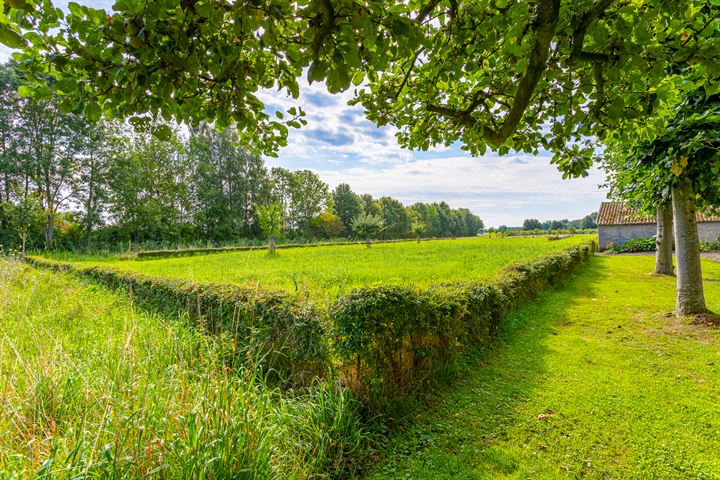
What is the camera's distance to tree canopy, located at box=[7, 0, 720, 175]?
5.61 ft

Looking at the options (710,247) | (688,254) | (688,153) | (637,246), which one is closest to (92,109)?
(688,153)

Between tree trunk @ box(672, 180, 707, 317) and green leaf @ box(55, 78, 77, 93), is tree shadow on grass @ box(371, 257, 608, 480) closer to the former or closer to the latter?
tree trunk @ box(672, 180, 707, 317)

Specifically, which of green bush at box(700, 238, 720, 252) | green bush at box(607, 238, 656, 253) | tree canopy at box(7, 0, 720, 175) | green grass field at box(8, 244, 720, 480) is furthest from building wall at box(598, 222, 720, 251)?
tree canopy at box(7, 0, 720, 175)

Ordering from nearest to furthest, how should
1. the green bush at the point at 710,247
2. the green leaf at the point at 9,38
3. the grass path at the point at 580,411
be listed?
the green leaf at the point at 9,38 < the grass path at the point at 580,411 < the green bush at the point at 710,247

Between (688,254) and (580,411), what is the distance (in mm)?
5082

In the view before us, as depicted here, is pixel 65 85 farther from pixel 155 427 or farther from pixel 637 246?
pixel 637 246

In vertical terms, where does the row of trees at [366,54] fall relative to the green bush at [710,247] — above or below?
above

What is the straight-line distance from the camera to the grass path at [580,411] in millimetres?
2811

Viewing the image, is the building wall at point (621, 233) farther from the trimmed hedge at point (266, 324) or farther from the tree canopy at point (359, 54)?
the trimmed hedge at point (266, 324)

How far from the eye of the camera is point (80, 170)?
1179 inches

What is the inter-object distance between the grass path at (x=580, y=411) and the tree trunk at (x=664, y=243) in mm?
6652

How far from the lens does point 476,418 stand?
11.6 ft

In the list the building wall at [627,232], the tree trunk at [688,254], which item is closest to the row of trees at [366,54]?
the tree trunk at [688,254]

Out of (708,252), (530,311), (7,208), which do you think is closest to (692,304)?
(530,311)
